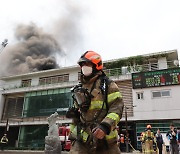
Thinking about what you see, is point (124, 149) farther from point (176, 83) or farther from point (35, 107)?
point (35, 107)

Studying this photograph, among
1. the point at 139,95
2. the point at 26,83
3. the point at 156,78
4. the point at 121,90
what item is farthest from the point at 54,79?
the point at 156,78

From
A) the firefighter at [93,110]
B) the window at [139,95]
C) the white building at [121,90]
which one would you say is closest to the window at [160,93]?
the white building at [121,90]

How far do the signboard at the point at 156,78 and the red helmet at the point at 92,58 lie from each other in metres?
19.5

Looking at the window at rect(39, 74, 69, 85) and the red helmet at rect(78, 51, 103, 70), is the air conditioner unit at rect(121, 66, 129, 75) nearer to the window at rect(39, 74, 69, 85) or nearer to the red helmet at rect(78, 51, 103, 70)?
the window at rect(39, 74, 69, 85)

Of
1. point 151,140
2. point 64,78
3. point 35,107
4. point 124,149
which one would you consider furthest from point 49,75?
point 151,140

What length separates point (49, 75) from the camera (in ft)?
99.6

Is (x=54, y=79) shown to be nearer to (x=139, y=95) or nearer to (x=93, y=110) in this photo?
(x=139, y=95)

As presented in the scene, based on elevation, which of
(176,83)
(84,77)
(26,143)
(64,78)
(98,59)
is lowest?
(26,143)

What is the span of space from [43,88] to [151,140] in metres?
20.1

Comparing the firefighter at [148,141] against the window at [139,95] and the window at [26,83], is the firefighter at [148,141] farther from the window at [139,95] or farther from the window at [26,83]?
the window at [26,83]

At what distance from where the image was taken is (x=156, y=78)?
21.3 metres

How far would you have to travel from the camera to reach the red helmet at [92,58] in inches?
97.9

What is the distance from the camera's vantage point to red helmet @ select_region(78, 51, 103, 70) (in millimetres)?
2488

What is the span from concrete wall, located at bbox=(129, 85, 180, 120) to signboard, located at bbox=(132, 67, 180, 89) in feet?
1.55
